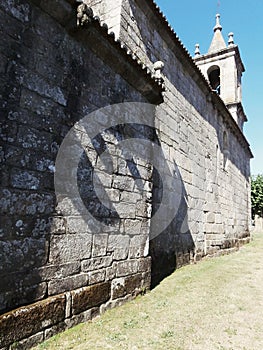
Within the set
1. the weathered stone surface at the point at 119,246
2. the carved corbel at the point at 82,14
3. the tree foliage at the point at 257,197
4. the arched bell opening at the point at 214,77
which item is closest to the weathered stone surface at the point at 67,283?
the weathered stone surface at the point at 119,246

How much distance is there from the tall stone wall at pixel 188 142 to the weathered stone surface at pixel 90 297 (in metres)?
1.74

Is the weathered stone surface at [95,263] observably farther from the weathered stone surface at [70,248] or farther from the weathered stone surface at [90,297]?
the weathered stone surface at [90,297]

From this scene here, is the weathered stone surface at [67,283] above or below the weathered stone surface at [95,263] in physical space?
below

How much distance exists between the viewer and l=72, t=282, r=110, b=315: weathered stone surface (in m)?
2.51

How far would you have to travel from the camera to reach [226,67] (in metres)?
12.1

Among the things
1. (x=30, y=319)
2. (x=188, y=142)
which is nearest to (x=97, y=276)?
(x=30, y=319)

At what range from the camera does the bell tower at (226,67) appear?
1188 cm

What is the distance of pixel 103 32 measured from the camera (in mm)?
2902

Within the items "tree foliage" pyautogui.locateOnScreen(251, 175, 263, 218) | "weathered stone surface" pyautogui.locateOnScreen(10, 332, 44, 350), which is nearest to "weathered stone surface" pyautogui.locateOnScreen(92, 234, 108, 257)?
"weathered stone surface" pyautogui.locateOnScreen(10, 332, 44, 350)

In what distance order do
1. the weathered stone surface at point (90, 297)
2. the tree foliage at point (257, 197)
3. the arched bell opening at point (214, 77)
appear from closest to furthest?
the weathered stone surface at point (90, 297), the arched bell opening at point (214, 77), the tree foliage at point (257, 197)

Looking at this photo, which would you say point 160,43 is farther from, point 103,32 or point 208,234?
point 208,234

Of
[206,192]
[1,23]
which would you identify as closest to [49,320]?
[1,23]

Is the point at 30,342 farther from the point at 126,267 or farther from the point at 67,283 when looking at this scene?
the point at 126,267

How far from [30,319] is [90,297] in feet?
2.38
